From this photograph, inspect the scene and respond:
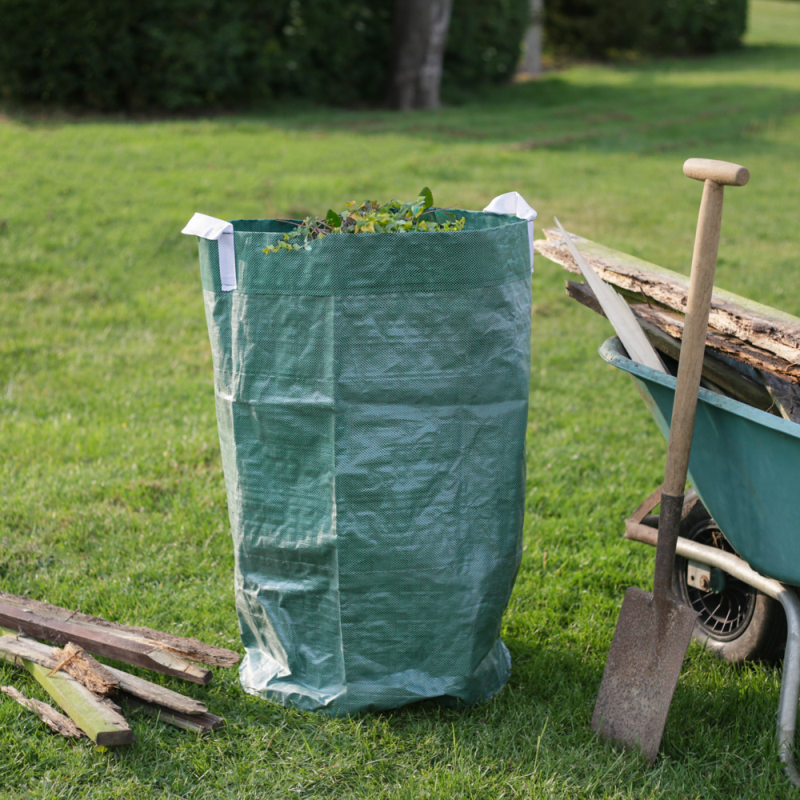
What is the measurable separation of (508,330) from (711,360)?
0.64 m

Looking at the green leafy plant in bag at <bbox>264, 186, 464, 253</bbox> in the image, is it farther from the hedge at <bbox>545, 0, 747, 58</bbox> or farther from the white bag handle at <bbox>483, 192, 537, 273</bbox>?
the hedge at <bbox>545, 0, 747, 58</bbox>

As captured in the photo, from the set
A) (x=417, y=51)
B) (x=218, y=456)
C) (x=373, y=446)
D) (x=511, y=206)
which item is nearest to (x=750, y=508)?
(x=373, y=446)

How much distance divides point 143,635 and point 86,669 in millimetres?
214

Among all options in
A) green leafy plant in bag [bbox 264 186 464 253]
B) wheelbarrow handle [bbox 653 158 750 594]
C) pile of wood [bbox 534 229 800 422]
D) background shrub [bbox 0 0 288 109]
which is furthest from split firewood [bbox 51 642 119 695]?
background shrub [bbox 0 0 288 109]

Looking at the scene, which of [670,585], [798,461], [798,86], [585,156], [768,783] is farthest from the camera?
[798,86]

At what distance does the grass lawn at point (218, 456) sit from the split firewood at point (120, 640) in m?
0.12

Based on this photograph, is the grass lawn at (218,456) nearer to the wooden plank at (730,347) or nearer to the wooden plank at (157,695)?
the wooden plank at (157,695)

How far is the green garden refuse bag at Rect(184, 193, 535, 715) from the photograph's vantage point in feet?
6.72

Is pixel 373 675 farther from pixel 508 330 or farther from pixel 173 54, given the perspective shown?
pixel 173 54

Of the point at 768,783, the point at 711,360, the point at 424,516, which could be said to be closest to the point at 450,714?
the point at 424,516

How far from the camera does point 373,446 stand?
212 cm

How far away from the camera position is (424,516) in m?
2.18

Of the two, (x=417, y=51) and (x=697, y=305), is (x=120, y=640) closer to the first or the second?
(x=697, y=305)

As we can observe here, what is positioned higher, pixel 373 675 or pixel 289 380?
pixel 289 380
